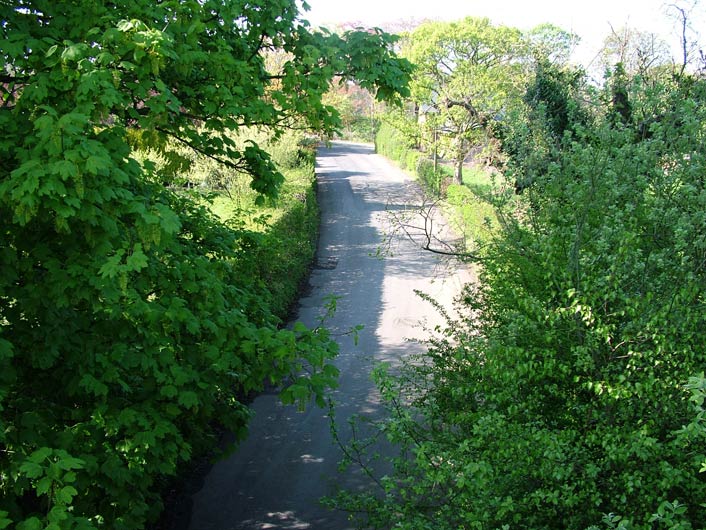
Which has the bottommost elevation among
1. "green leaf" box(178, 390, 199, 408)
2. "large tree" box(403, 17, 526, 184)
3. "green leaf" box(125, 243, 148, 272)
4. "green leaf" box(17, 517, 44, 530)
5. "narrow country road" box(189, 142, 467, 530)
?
"narrow country road" box(189, 142, 467, 530)

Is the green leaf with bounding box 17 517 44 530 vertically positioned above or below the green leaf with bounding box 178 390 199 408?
below

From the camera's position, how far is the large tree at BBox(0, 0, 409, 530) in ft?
13.8

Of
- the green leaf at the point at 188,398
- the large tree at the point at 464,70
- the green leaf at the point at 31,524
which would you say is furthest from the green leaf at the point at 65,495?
the large tree at the point at 464,70

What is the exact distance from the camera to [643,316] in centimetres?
484

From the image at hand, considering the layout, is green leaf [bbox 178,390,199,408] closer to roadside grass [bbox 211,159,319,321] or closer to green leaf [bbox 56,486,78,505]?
green leaf [bbox 56,486,78,505]

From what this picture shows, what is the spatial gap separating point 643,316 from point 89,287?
4206 mm

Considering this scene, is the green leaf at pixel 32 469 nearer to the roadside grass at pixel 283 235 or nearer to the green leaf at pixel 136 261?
the green leaf at pixel 136 261

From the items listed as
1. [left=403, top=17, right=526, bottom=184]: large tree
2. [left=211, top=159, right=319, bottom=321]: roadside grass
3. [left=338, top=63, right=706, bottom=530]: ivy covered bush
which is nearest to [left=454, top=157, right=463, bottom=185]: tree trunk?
[left=403, top=17, right=526, bottom=184]: large tree

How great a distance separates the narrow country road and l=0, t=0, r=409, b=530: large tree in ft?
6.32

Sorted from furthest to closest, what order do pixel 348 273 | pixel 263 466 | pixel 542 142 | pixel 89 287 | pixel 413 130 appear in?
pixel 413 130 < pixel 348 273 < pixel 263 466 < pixel 542 142 < pixel 89 287

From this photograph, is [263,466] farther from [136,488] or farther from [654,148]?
[654,148]

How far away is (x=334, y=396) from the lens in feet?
39.9

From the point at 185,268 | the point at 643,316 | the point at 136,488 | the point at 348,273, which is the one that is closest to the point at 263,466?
the point at 136,488

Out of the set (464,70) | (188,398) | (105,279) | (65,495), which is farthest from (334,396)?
(464,70)
